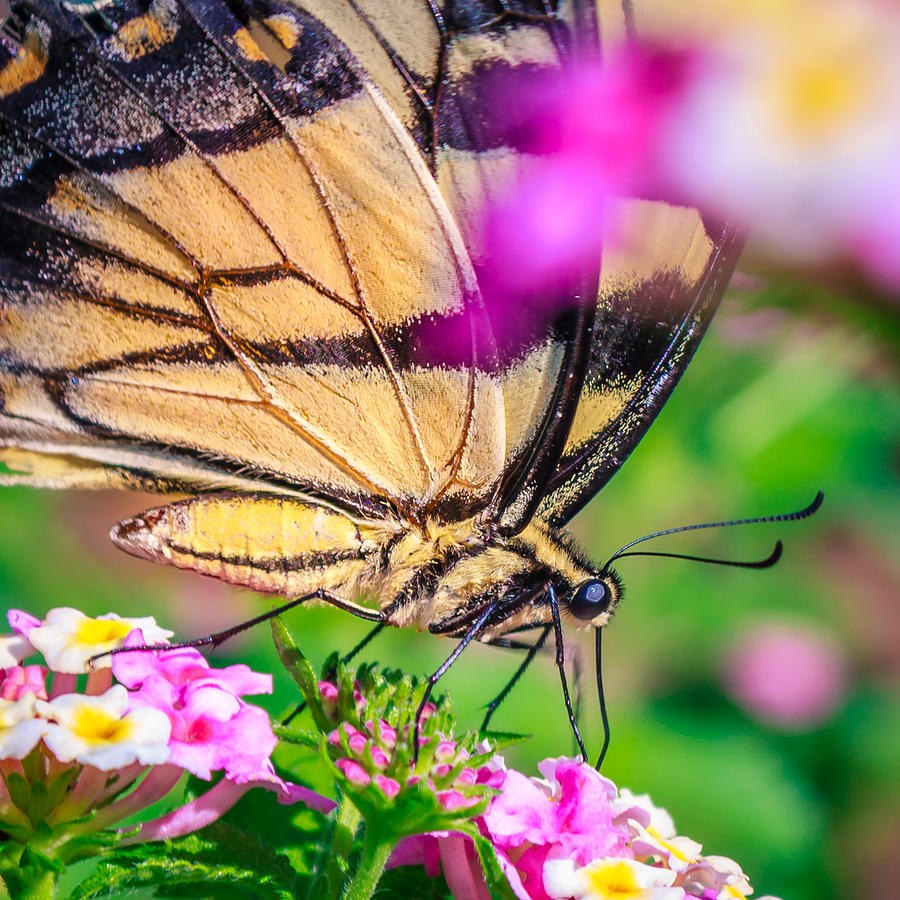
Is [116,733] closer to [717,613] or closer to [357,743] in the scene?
[357,743]

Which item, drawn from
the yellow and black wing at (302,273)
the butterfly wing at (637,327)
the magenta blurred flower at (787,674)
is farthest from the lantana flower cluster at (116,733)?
the magenta blurred flower at (787,674)

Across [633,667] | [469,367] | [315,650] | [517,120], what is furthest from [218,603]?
[517,120]

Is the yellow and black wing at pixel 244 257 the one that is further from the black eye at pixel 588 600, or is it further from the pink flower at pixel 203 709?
the pink flower at pixel 203 709

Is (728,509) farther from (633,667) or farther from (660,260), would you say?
(660,260)

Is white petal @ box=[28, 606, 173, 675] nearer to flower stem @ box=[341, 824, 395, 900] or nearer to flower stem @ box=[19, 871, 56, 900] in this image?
flower stem @ box=[19, 871, 56, 900]

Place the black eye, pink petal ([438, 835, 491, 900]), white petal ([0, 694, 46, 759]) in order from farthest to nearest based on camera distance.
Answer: the black eye < pink petal ([438, 835, 491, 900]) < white petal ([0, 694, 46, 759])

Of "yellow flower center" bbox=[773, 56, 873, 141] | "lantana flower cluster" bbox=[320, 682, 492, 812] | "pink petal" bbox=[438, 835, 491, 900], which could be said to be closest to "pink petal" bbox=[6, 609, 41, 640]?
"lantana flower cluster" bbox=[320, 682, 492, 812]
